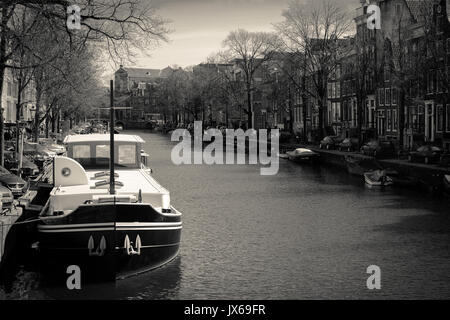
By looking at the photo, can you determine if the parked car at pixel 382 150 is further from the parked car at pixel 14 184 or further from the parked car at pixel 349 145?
the parked car at pixel 14 184

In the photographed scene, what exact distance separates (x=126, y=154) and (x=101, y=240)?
23.2 feet

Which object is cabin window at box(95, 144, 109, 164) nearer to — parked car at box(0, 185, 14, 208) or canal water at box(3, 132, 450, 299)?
parked car at box(0, 185, 14, 208)

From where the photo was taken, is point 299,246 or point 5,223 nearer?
point 5,223

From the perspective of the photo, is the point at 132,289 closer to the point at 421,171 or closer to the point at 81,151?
the point at 81,151

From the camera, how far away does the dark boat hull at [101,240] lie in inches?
602

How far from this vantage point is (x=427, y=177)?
3819 cm

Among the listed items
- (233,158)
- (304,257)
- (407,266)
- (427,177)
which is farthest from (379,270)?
(233,158)

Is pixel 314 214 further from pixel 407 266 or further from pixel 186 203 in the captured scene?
pixel 407 266

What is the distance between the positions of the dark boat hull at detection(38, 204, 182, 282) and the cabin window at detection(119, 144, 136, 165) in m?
5.77

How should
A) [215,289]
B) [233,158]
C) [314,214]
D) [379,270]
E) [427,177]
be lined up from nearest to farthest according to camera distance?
1. [215,289]
2. [379,270]
3. [314,214]
4. [427,177]
5. [233,158]

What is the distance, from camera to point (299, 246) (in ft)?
72.4

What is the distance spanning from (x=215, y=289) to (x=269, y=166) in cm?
3752

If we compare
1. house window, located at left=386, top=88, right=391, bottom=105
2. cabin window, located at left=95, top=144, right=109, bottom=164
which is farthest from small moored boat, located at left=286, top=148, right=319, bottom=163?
cabin window, located at left=95, top=144, right=109, bottom=164

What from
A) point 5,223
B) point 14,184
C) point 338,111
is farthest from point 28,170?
point 338,111
